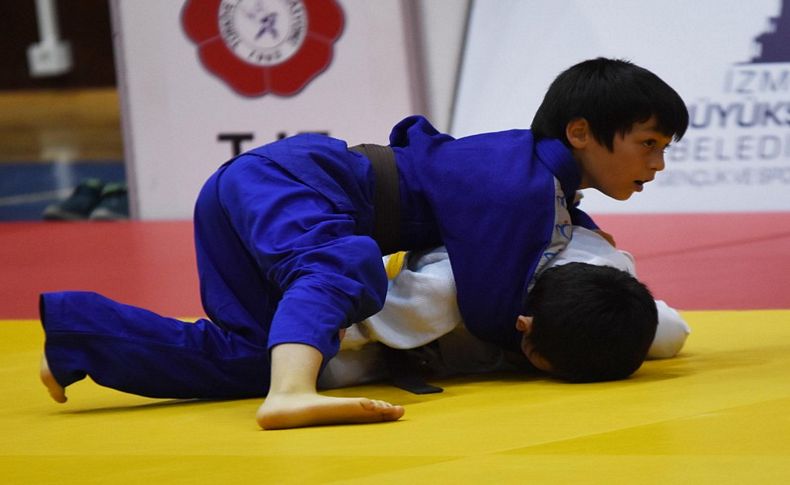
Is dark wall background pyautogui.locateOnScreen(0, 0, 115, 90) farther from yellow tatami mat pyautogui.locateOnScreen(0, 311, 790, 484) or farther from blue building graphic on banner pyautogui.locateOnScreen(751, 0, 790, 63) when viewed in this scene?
yellow tatami mat pyautogui.locateOnScreen(0, 311, 790, 484)

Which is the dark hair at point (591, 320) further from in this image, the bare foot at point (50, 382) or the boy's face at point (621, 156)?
the bare foot at point (50, 382)

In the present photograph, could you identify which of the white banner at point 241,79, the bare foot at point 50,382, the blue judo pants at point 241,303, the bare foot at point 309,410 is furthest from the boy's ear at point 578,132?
the white banner at point 241,79

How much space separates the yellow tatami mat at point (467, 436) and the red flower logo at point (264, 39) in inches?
107

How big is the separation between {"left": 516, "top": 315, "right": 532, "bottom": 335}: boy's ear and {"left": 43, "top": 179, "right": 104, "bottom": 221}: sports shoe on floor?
3383mm

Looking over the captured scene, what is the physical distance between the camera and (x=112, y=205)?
5414mm

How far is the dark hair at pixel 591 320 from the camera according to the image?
2041 mm

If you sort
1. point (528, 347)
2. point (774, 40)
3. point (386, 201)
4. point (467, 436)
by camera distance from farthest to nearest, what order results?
1. point (774, 40)
2. point (386, 201)
3. point (528, 347)
4. point (467, 436)

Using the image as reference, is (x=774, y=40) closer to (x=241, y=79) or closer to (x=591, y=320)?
(x=241, y=79)

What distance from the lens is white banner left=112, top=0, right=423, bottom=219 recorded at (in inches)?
188

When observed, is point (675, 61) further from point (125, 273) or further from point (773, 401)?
point (773, 401)

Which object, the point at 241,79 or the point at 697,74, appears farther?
the point at 241,79

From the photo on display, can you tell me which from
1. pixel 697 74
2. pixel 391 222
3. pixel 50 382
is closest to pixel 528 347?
pixel 391 222

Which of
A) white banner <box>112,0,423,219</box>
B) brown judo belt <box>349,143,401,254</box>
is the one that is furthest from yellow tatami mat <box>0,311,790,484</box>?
white banner <box>112,0,423,219</box>

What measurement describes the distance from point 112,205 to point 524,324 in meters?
3.61
